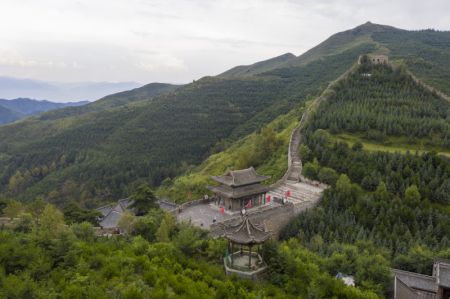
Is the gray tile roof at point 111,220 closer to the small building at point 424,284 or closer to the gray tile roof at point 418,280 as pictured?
the gray tile roof at point 418,280

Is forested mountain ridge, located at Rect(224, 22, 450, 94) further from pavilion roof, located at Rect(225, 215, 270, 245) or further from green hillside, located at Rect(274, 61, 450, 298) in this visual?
pavilion roof, located at Rect(225, 215, 270, 245)

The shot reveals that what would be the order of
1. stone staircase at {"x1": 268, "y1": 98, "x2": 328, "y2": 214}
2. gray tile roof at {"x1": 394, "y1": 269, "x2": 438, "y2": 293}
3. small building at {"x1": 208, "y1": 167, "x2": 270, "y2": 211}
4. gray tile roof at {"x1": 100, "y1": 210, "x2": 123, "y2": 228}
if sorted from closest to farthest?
gray tile roof at {"x1": 394, "y1": 269, "x2": 438, "y2": 293} → small building at {"x1": 208, "y1": 167, "x2": 270, "y2": 211} → stone staircase at {"x1": 268, "y1": 98, "x2": 328, "y2": 214} → gray tile roof at {"x1": 100, "y1": 210, "x2": 123, "y2": 228}

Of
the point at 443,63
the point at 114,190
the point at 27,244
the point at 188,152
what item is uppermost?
the point at 443,63

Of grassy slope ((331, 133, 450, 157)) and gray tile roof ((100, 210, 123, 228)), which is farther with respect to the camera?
grassy slope ((331, 133, 450, 157))

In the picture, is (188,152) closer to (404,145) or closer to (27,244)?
(404,145)

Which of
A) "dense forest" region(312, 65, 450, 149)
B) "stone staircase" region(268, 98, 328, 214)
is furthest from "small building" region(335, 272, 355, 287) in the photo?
"dense forest" region(312, 65, 450, 149)

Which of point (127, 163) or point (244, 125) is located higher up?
point (244, 125)

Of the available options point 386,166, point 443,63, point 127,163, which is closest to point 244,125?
point 127,163

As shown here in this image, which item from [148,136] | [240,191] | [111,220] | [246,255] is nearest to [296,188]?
[240,191]
